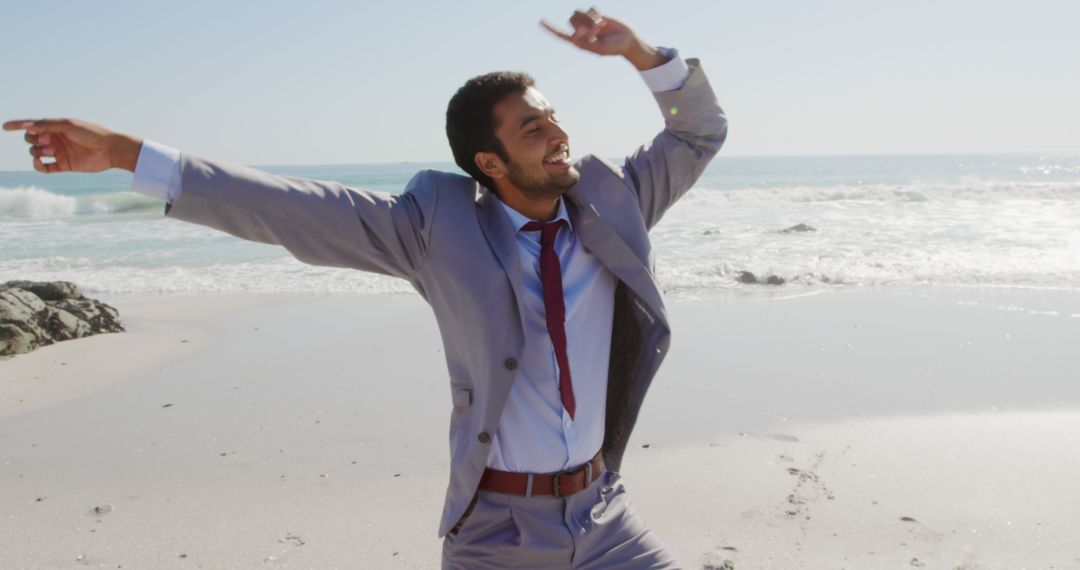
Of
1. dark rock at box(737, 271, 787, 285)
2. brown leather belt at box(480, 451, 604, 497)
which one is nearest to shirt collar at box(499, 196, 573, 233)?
brown leather belt at box(480, 451, 604, 497)

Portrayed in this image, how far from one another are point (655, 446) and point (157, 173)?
3817 mm

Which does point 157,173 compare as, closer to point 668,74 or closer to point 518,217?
point 518,217

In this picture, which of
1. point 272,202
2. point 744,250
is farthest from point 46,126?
point 744,250

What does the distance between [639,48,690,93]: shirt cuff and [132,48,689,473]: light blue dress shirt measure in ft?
1.39

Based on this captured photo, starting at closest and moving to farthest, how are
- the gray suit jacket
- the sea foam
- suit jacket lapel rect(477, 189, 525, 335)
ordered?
the gray suit jacket < suit jacket lapel rect(477, 189, 525, 335) < the sea foam

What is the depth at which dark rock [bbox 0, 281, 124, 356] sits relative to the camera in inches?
328

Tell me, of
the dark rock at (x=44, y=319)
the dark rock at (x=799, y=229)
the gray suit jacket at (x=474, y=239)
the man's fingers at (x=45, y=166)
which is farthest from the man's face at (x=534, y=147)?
the dark rock at (x=799, y=229)

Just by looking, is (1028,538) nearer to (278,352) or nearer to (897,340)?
(897,340)

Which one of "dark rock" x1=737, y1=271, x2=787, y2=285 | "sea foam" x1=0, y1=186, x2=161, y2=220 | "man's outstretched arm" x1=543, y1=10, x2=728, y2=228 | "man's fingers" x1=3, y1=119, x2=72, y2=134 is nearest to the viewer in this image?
"man's fingers" x1=3, y1=119, x2=72, y2=134

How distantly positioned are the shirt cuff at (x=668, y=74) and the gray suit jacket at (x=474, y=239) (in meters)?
0.02

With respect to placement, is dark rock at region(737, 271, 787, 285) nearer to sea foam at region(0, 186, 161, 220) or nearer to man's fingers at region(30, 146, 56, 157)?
man's fingers at region(30, 146, 56, 157)

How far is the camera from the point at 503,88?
7.88ft

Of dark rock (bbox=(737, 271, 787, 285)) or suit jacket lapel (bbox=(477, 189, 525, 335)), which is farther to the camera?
dark rock (bbox=(737, 271, 787, 285))

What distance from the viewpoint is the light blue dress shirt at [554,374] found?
235cm
